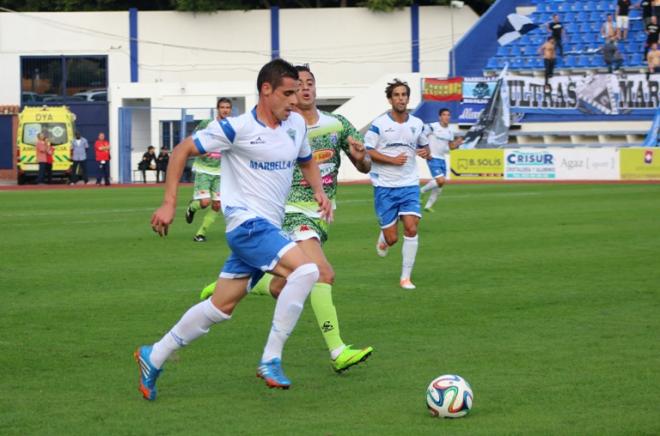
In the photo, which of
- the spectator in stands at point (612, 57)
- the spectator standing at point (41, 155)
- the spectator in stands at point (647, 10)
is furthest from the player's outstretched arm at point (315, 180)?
the spectator in stands at point (647, 10)

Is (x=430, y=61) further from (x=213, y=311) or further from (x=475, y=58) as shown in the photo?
(x=213, y=311)

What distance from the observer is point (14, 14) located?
53.8m

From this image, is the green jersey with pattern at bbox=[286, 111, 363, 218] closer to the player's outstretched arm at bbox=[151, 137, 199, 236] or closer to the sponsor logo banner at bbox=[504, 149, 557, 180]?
the player's outstretched arm at bbox=[151, 137, 199, 236]

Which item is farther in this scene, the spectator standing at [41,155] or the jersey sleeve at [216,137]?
the spectator standing at [41,155]

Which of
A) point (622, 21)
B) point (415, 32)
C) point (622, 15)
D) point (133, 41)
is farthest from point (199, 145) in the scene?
point (415, 32)

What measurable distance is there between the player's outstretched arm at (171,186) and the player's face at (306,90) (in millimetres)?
2014

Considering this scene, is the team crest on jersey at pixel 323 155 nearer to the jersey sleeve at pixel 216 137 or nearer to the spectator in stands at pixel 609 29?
the jersey sleeve at pixel 216 137

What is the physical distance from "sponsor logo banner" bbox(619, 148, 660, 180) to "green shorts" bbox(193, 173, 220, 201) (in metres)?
24.5

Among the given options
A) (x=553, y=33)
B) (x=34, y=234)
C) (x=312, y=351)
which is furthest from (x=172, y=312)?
(x=553, y=33)

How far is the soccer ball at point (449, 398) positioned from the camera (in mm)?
6688

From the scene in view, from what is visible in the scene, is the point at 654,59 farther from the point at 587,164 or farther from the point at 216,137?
the point at 216,137

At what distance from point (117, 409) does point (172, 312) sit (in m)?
4.09

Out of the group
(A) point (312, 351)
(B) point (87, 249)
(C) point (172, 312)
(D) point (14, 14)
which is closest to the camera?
(A) point (312, 351)

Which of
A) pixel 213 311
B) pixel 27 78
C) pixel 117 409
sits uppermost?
pixel 27 78
